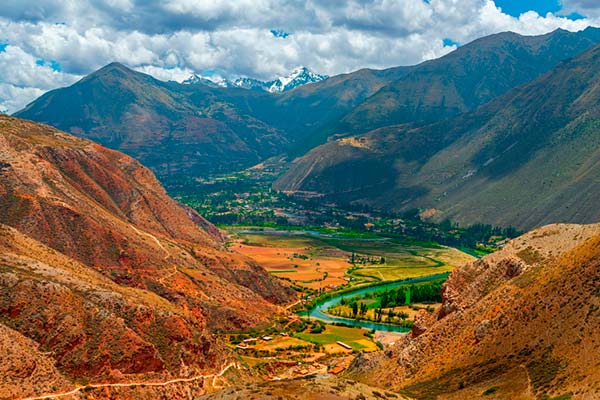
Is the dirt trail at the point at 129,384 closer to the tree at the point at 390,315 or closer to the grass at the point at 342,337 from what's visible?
the grass at the point at 342,337

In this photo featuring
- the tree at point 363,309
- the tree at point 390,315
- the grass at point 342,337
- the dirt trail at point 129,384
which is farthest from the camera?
the tree at point 363,309

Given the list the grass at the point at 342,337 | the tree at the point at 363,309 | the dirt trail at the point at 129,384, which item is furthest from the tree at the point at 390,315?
the dirt trail at the point at 129,384

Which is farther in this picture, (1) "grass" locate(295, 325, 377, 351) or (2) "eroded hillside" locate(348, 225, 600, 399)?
(1) "grass" locate(295, 325, 377, 351)

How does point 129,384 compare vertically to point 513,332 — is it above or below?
below

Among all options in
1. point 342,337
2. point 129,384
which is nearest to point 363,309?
point 342,337

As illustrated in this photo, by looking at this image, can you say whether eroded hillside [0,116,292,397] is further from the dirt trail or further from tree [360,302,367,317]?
tree [360,302,367,317]

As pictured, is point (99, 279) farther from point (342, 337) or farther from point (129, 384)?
point (342, 337)

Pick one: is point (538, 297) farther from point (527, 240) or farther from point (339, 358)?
point (339, 358)

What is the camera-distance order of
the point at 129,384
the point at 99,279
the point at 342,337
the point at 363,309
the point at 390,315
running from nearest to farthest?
the point at 129,384, the point at 99,279, the point at 342,337, the point at 390,315, the point at 363,309

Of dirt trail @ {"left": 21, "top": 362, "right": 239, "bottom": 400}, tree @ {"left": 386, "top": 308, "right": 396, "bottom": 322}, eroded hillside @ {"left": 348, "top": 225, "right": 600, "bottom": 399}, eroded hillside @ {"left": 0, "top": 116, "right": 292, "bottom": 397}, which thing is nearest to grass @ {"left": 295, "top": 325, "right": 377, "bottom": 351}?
tree @ {"left": 386, "top": 308, "right": 396, "bottom": 322}

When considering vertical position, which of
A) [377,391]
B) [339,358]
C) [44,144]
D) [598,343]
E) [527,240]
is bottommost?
[339,358]

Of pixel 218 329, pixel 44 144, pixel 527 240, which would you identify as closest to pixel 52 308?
pixel 218 329
